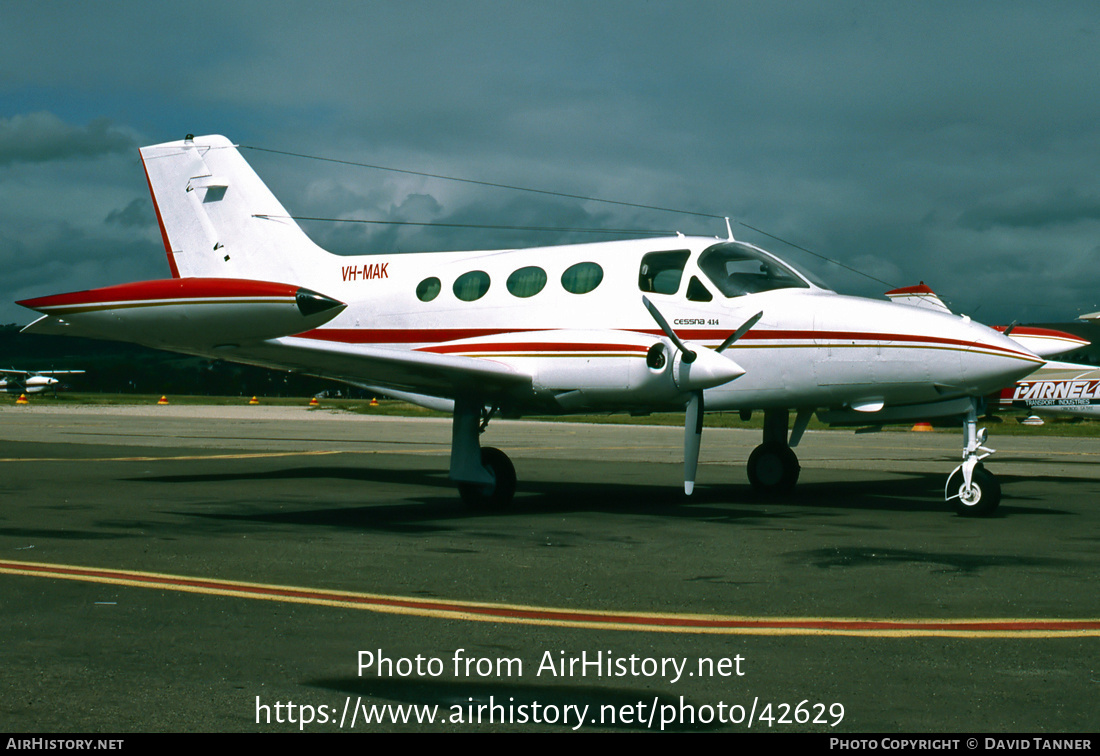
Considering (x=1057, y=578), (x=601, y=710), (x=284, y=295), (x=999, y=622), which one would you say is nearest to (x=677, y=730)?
(x=601, y=710)

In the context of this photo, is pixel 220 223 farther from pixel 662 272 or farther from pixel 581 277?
pixel 662 272

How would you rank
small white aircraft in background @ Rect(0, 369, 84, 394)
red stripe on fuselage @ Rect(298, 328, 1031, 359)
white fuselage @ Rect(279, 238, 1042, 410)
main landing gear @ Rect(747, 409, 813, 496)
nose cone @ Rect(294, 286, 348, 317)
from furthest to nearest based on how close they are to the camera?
small white aircraft in background @ Rect(0, 369, 84, 394), main landing gear @ Rect(747, 409, 813, 496), red stripe on fuselage @ Rect(298, 328, 1031, 359), white fuselage @ Rect(279, 238, 1042, 410), nose cone @ Rect(294, 286, 348, 317)

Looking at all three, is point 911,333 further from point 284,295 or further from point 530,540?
point 284,295

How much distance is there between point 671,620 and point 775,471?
346 inches

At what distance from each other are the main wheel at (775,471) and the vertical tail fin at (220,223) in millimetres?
7869

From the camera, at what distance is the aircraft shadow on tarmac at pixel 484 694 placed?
4.51m

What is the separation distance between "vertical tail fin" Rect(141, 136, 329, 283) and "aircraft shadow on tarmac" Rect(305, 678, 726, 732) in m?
13.0

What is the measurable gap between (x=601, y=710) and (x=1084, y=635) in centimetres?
318

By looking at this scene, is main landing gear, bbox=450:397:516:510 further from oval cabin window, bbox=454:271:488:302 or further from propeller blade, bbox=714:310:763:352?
propeller blade, bbox=714:310:763:352

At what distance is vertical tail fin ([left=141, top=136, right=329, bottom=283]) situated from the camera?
17047 mm

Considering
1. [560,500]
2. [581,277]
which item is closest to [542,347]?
[581,277]

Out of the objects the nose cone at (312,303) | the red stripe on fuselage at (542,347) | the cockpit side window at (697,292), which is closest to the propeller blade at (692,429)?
the red stripe on fuselage at (542,347)

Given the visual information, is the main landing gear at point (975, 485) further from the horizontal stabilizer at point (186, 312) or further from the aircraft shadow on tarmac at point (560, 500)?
the horizontal stabilizer at point (186, 312)

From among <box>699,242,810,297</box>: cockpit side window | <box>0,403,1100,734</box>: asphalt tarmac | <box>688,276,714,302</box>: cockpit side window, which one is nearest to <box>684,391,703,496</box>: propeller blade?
<box>0,403,1100,734</box>: asphalt tarmac
